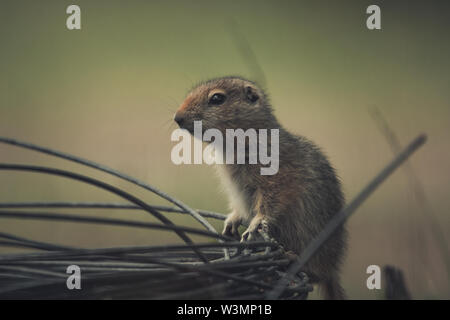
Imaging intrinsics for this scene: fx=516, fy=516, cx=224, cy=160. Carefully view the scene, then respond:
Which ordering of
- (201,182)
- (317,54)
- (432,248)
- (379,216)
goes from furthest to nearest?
(317,54), (379,216), (201,182), (432,248)

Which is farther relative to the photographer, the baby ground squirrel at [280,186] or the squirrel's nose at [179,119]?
the squirrel's nose at [179,119]

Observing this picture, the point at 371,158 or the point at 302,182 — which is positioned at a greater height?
the point at 371,158

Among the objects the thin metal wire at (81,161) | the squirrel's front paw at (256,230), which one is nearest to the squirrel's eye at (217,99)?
the squirrel's front paw at (256,230)

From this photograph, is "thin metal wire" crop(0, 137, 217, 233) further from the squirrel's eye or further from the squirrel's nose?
the squirrel's eye

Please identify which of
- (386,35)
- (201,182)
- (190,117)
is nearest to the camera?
(190,117)

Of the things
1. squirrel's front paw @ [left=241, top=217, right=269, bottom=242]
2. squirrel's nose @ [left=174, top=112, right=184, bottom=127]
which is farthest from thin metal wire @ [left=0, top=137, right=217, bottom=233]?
squirrel's nose @ [left=174, top=112, right=184, bottom=127]

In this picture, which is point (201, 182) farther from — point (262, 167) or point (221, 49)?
point (221, 49)

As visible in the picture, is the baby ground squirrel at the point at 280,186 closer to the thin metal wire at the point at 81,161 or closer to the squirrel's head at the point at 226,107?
the squirrel's head at the point at 226,107
